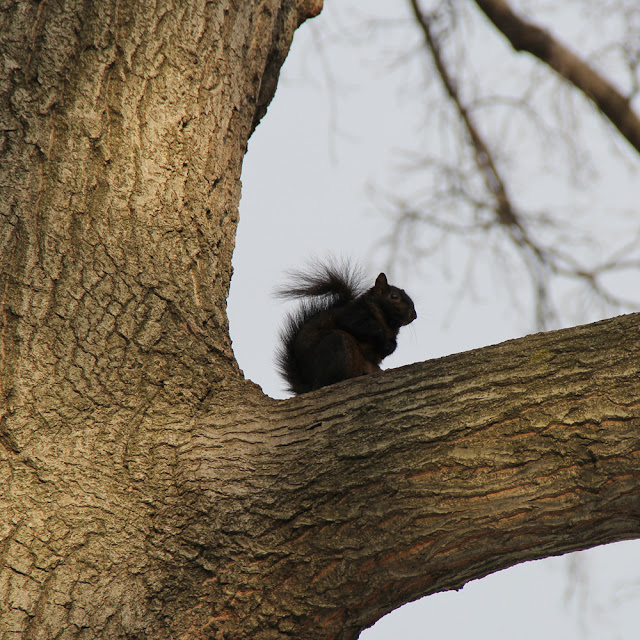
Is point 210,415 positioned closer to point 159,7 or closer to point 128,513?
point 128,513

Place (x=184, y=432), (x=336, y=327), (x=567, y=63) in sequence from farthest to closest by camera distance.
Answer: (x=567, y=63), (x=336, y=327), (x=184, y=432)

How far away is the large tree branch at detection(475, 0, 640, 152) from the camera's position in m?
4.43

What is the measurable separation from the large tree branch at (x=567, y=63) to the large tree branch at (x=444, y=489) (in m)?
2.95

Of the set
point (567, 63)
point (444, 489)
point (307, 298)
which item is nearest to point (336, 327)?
point (307, 298)

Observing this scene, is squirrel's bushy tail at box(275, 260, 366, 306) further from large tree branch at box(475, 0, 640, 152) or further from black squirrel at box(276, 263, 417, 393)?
large tree branch at box(475, 0, 640, 152)

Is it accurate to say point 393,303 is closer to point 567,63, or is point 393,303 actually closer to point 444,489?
point 444,489

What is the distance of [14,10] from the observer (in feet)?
7.02

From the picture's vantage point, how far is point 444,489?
5.88 feet

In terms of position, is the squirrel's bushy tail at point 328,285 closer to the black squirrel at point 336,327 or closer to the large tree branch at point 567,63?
the black squirrel at point 336,327

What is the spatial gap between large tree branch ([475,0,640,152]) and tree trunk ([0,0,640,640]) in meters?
Result: 2.96

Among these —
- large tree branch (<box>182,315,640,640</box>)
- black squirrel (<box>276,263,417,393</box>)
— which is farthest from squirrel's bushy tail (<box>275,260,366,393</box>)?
large tree branch (<box>182,315,640,640</box>)

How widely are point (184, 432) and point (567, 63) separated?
3767 mm

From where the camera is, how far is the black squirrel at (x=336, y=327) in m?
3.03

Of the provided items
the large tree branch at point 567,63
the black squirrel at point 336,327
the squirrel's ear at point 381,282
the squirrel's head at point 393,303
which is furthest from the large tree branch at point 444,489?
the large tree branch at point 567,63
